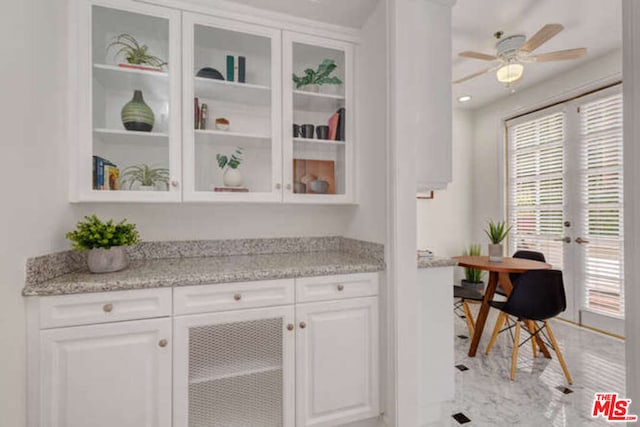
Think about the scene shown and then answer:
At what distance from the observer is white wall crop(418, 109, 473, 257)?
13.9 ft

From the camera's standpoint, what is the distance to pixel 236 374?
4.58 feet

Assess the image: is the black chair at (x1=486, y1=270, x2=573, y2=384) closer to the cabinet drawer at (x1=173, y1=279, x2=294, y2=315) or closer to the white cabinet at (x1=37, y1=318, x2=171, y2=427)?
the cabinet drawer at (x1=173, y1=279, x2=294, y2=315)

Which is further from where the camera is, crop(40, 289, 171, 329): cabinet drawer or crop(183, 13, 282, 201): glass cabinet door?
crop(183, 13, 282, 201): glass cabinet door

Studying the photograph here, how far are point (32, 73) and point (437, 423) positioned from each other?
263cm

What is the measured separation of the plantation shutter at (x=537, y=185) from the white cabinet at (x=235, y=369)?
3547 mm

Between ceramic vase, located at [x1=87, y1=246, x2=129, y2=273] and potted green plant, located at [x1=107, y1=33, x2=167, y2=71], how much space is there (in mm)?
968

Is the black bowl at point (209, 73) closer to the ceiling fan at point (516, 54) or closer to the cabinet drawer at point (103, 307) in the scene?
the cabinet drawer at point (103, 307)

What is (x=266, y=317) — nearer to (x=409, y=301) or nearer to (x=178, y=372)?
(x=178, y=372)

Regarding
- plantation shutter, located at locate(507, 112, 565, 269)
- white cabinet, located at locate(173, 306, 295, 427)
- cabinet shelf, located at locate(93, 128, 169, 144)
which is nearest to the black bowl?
cabinet shelf, located at locate(93, 128, 169, 144)

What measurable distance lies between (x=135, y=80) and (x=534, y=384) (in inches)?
125

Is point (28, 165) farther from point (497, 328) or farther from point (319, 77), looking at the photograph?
point (497, 328)

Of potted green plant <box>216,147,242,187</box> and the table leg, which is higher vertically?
potted green plant <box>216,147,242,187</box>

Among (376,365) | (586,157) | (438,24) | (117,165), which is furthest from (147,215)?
(586,157)

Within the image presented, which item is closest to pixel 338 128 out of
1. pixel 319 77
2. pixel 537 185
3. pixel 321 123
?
pixel 321 123
